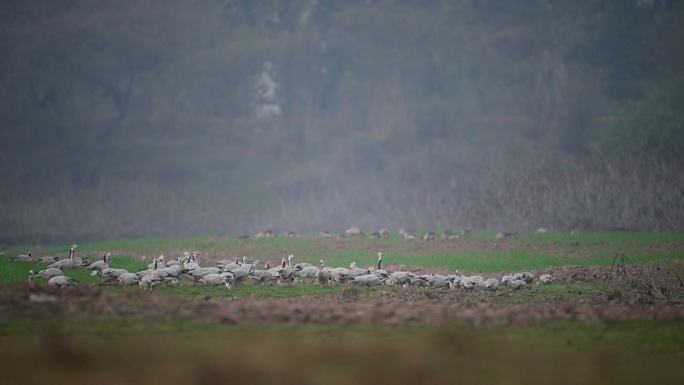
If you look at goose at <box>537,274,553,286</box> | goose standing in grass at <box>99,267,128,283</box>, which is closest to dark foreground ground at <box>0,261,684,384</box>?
goose standing in grass at <box>99,267,128,283</box>

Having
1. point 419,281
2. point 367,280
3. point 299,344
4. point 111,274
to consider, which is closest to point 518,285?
point 419,281

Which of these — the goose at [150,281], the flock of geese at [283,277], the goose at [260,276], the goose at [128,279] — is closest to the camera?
the goose at [150,281]

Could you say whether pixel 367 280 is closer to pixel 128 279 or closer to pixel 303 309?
pixel 128 279

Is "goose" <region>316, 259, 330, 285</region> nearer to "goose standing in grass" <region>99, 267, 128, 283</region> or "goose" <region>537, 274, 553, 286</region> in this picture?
"goose standing in grass" <region>99, 267, 128, 283</region>

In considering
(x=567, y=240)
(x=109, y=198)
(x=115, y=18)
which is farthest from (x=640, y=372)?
(x=115, y=18)

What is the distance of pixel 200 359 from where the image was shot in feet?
54.8

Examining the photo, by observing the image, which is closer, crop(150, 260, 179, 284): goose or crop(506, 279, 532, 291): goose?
crop(150, 260, 179, 284): goose

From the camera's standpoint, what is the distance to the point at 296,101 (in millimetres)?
174875

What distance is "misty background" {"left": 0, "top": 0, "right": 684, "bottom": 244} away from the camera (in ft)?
416

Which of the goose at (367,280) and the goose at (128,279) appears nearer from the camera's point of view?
the goose at (128,279)

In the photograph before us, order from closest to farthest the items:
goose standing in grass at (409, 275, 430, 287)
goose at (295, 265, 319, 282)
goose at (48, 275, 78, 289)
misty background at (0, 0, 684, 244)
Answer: goose at (48, 275, 78, 289), goose standing in grass at (409, 275, 430, 287), goose at (295, 265, 319, 282), misty background at (0, 0, 684, 244)

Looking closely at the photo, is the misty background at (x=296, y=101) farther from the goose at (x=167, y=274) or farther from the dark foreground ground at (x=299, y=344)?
the dark foreground ground at (x=299, y=344)

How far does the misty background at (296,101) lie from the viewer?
126688 millimetres

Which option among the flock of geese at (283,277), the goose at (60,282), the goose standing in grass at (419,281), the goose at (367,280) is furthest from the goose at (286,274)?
the goose at (60,282)
